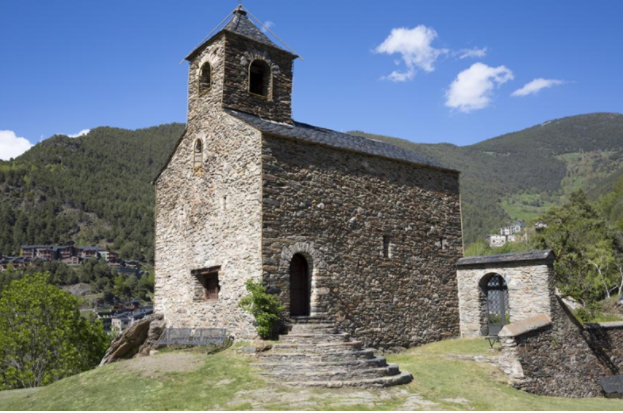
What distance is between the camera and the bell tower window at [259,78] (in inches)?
714

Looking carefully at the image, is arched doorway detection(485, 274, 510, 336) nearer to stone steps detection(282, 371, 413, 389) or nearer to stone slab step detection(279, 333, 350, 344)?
stone slab step detection(279, 333, 350, 344)

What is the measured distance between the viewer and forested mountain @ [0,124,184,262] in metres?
126

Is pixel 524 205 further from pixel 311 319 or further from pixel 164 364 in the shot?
Answer: pixel 164 364

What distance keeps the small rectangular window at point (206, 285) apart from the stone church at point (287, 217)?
0.13 feet

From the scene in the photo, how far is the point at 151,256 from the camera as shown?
12962 cm

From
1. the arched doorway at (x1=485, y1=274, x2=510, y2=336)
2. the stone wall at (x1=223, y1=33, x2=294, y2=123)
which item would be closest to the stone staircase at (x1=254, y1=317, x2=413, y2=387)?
the arched doorway at (x1=485, y1=274, x2=510, y2=336)

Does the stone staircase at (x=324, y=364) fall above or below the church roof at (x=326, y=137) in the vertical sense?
below

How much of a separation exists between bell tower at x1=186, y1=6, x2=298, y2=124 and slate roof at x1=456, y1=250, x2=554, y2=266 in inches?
332

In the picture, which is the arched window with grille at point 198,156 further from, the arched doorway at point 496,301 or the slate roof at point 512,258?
the arched doorway at point 496,301

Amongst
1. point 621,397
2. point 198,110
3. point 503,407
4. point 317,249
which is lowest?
point 621,397

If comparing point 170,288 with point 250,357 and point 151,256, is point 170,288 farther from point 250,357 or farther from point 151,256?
point 151,256

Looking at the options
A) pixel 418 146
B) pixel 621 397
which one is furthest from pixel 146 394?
pixel 418 146

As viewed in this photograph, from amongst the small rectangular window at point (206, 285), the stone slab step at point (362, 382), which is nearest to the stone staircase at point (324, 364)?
the stone slab step at point (362, 382)

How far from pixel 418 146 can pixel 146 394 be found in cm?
16880
